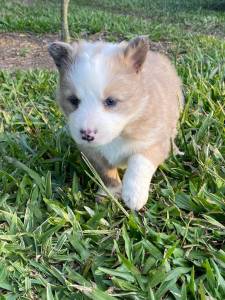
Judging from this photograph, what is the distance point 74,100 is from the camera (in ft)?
11.0

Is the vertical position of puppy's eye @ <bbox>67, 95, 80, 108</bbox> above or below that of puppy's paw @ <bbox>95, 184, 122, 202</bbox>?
above

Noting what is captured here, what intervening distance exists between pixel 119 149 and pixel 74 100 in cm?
49

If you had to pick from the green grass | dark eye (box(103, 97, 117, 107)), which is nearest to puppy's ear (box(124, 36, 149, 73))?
dark eye (box(103, 97, 117, 107))

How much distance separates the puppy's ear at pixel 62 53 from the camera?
350 cm

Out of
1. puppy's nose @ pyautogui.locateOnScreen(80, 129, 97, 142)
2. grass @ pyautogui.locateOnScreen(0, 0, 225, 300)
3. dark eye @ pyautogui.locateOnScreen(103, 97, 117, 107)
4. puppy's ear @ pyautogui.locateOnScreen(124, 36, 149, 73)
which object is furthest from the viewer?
puppy's ear @ pyautogui.locateOnScreen(124, 36, 149, 73)

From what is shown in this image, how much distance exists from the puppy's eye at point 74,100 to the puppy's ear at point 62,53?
22 centimetres

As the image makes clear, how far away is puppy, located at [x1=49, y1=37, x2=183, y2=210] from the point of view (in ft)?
10.6

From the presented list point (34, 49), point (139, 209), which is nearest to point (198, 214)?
point (139, 209)

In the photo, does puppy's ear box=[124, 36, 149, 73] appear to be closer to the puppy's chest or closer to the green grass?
the puppy's chest

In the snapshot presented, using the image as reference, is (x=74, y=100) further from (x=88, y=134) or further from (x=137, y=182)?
(x=137, y=182)

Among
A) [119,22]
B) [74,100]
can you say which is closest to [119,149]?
[74,100]

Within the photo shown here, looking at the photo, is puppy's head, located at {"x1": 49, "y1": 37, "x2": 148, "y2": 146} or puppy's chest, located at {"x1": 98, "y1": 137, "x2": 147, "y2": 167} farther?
puppy's chest, located at {"x1": 98, "y1": 137, "x2": 147, "y2": 167}

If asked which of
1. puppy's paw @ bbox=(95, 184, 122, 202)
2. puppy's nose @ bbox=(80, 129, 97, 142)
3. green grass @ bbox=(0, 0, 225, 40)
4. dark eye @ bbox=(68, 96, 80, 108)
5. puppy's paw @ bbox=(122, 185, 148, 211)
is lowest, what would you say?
green grass @ bbox=(0, 0, 225, 40)

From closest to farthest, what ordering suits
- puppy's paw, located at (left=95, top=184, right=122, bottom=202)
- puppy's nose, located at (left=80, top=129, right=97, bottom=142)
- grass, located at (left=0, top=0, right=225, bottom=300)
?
grass, located at (left=0, top=0, right=225, bottom=300) → puppy's nose, located at (left=80, top=129, right=97, bottom=142) → puppy's paw, located at (left=95, top=184, right=122, bottom=202)
